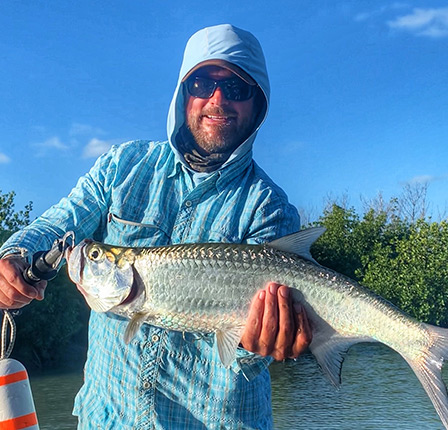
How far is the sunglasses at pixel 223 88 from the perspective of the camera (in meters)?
4.14

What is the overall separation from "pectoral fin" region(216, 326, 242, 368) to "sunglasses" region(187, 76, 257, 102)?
5.19 ft

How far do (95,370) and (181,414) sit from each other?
0.59 meters

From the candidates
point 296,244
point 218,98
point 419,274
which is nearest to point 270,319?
point 296,244

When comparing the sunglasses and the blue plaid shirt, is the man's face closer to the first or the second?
the sunglasses

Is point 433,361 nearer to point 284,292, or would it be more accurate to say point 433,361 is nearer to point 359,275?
point 284,292

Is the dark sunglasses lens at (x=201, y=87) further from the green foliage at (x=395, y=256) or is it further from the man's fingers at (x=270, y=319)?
the green foliage at (x=395, y=256)

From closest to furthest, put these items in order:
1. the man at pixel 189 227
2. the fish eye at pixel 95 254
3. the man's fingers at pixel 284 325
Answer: the man's fingers at pixel 284 325 → the fish eye at pixel 95 254 → the man at pixel 189 227

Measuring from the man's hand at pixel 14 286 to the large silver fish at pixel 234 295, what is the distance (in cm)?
30

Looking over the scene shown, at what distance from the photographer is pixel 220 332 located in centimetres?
341

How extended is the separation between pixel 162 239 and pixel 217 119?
872 mm

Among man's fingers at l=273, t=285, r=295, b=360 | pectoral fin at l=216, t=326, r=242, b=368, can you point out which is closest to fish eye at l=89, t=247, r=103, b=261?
pectoral fin at l=216, t=326, r=242, b=368

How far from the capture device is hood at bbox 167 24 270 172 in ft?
13.6

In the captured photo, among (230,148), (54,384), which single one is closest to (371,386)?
(54,384)

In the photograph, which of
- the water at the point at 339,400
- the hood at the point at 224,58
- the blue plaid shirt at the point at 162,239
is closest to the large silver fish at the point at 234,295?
the blue plaid shirt at the point at 162,239
